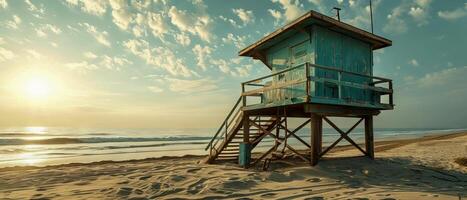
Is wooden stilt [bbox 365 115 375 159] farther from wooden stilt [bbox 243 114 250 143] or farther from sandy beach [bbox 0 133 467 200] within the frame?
wooden stilt [bbox 243 114 250 143]

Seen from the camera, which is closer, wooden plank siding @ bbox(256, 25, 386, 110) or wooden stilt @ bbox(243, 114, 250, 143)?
wooden plank siding @ bbox(256, 25, 386, 110)

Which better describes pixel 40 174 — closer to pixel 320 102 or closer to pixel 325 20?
pixel 320 102

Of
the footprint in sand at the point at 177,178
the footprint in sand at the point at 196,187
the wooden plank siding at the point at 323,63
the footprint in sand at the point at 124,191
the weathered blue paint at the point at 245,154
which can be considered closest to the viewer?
the footprint in sand at the point at 124,191

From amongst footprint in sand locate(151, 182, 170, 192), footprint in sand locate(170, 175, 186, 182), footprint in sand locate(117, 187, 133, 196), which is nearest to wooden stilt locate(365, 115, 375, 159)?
footprint in sand locate(170, 175, 186, 182)

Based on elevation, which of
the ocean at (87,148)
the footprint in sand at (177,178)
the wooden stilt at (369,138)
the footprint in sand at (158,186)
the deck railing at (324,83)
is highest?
the deck railing at (324,83)

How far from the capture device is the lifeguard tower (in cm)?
1086

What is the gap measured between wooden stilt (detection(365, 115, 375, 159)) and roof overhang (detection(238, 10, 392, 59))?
321 cm

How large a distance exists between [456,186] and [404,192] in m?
2.33

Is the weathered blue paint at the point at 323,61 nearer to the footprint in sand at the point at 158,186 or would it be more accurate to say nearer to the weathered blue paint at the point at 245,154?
the weathered blue paint at the point at 245,154

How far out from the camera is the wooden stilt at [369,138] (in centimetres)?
1312

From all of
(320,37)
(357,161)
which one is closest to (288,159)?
(357,161)

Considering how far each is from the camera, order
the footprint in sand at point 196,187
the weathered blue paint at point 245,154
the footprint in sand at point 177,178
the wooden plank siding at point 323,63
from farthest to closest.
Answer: the weathered blue paint at point 245,154, the wooden plank siding at point 323,63, the footprint in sand at point 177,178, the footprint in sand at point 196,187

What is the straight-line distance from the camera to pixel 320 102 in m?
10.2

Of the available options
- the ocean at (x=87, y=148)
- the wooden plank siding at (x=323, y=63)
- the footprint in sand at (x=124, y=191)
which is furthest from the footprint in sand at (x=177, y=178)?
the ocean at (x=87, y=148)
